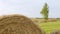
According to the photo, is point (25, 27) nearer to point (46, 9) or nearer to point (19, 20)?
point (19, 20)

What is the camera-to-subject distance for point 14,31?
0.88 m

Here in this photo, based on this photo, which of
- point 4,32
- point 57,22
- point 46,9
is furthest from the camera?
point 46,9

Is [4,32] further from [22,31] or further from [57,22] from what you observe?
[57,22]

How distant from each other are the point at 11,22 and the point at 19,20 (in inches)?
1.7

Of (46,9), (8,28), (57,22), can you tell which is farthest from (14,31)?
(46,9)

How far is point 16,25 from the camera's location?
0.89 meters

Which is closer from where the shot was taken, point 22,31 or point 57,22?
point 22,31

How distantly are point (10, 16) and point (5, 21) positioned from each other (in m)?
0.04

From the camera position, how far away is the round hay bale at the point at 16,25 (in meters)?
0.88

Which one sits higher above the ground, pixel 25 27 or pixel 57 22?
pixel 25 27

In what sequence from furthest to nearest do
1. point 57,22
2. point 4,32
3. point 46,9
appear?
point 46,9 < point 57,22 < point 4,32

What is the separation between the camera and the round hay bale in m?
0.88

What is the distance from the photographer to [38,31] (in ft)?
3.05

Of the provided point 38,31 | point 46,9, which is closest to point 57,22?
point 46,9
